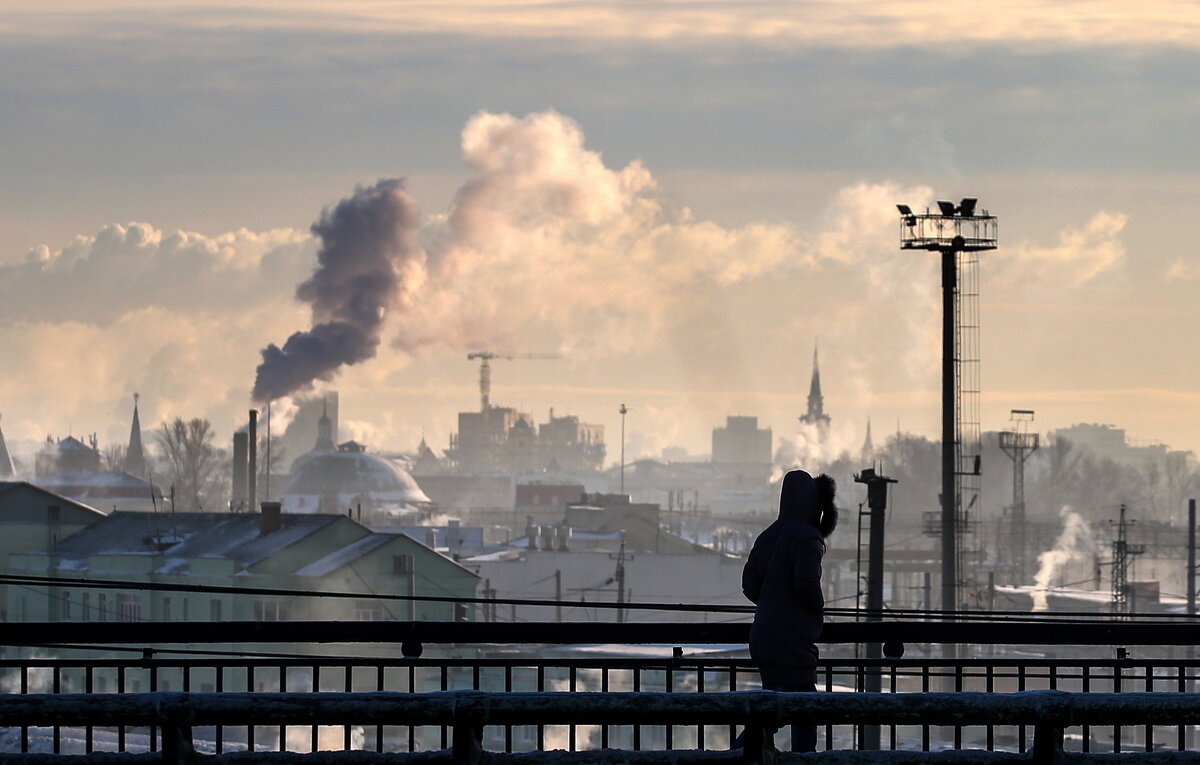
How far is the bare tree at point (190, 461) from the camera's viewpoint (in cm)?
14288

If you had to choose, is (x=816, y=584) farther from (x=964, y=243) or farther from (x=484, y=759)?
(x=964, y=243)

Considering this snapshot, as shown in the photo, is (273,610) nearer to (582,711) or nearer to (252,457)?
(252,457)

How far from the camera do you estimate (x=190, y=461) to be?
146m

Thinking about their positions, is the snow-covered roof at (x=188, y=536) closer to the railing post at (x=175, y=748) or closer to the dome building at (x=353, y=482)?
the railing post at (x=175, y=748)

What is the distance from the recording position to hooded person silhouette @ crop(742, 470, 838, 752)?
9844 millimetres

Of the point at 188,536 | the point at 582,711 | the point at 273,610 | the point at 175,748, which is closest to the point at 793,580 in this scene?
the point at 582,711

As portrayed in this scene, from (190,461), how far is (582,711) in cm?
14265

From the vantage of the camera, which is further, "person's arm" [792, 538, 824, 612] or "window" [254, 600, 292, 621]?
"window" [254, 600, 292, 621]

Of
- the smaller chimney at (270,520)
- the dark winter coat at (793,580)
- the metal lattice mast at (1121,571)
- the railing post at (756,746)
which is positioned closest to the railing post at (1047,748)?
the railing post at (756,746)

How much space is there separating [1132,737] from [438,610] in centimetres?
2265

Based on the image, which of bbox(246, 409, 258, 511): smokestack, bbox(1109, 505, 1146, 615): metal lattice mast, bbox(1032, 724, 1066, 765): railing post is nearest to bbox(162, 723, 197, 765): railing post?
bbox(1032, 724, 1066, 765): railing post

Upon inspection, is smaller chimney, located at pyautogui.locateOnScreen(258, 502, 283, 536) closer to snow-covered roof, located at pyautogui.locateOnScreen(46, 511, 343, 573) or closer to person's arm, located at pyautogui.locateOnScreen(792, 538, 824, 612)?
snow-covered roof, located at pyautogui.locateOnScreen(46, 511, 343, 573)

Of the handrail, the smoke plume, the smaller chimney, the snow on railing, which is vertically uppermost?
the snow on railing

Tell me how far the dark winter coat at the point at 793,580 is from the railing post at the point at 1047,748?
2463 millimetres
